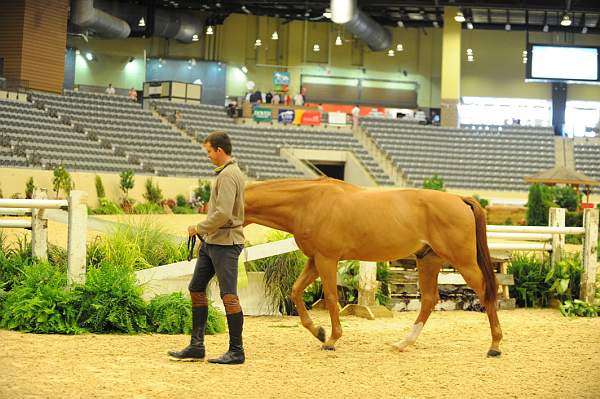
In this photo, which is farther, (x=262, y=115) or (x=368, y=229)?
(x=262, y=115)

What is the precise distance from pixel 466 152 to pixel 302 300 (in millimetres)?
36064

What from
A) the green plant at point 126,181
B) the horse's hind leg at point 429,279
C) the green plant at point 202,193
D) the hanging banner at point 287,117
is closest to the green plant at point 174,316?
the horse's hind leg at point 429,279

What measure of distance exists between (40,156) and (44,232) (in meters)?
21.3

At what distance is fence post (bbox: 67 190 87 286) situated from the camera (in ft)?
27.9

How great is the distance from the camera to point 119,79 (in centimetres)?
4884

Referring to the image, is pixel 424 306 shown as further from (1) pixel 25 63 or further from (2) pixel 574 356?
(1) pixel 25 63

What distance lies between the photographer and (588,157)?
146 feet

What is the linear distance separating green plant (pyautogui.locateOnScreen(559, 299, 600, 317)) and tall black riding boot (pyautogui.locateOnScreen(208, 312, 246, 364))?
5.40 meters

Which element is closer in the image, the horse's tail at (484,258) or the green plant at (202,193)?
the horse's tail at (484,258)

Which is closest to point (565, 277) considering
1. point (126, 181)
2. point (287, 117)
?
point (126, 181)

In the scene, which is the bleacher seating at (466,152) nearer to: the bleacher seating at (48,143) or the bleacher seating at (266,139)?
the bleacher seating at (266,139)

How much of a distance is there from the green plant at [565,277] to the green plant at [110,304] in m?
5.55

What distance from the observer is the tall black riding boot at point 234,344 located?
23.3ft

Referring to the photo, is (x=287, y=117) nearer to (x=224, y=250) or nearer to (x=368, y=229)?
(x=368, y=229)
